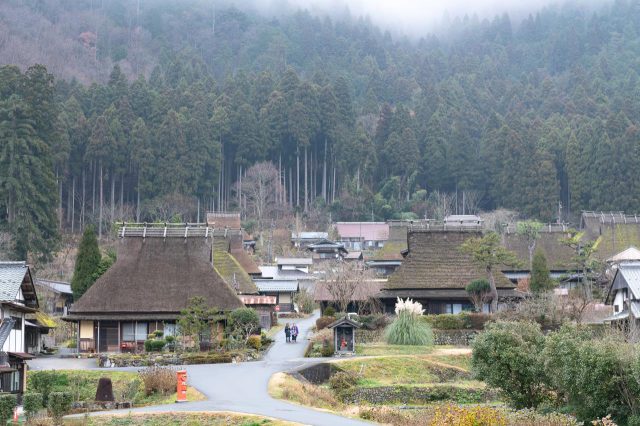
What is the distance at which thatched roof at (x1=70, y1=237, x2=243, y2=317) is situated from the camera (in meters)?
42.1

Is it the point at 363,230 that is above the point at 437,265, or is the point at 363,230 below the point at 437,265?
above

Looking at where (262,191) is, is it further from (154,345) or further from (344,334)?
(344,334)

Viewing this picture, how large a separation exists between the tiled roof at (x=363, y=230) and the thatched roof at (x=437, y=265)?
3278 cm

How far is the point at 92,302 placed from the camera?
138 ft

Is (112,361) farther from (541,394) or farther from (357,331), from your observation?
(541,394)

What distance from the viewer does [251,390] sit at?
29.2 m

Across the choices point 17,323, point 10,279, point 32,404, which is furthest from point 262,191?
point 32,404

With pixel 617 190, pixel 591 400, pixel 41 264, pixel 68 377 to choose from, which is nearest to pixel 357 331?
pixel 68 377

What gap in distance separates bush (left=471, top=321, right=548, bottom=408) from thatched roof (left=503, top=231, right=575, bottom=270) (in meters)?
34.3

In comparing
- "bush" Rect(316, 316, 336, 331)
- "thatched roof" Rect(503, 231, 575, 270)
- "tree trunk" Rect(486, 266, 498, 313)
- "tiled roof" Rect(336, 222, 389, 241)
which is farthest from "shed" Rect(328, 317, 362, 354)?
"tiled roof" Rect(336, 222, 389, 241)

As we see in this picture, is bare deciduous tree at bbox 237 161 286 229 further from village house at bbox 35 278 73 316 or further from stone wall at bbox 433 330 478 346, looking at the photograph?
stone wall at bbox 433 330 478 346

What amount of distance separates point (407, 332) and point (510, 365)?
41.6ft

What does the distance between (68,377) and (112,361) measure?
10.7 ft

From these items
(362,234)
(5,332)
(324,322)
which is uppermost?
(362,234)
